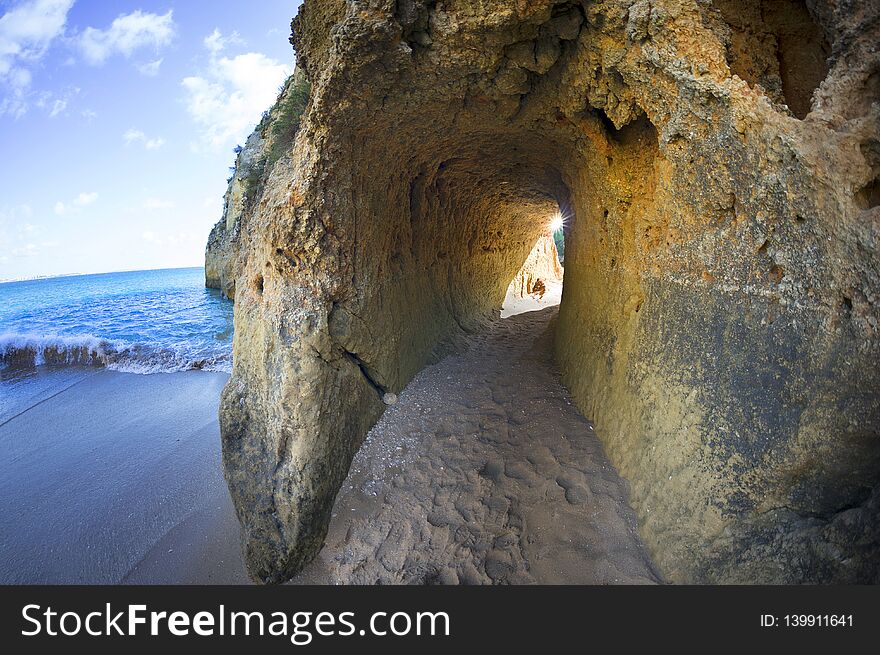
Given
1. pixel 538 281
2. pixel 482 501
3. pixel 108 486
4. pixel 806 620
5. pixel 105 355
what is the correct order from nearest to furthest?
pixel 806 620 < pixel 482 501 < pixel 108 486 < pixel 105 355 < pixel 538 281

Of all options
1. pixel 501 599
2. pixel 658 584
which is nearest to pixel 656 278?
pixel 658 584

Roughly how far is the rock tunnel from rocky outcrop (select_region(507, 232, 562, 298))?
725cm

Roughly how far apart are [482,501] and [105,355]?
12.6m

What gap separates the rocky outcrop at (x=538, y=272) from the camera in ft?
40.3

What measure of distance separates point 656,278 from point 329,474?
3.12 m

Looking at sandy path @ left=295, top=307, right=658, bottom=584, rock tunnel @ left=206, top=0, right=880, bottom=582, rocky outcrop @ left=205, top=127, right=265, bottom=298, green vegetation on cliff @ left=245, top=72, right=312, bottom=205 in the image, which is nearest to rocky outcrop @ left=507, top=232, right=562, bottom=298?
rock tunnel @ left=206, top=0, right=880, bottom=582

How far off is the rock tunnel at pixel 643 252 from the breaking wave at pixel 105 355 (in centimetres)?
739

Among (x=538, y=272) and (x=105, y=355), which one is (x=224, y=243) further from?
(x=538, y=272)

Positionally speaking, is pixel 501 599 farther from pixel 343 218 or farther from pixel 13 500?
pixel 13 500

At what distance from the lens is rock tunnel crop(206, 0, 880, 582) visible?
2.05 meters

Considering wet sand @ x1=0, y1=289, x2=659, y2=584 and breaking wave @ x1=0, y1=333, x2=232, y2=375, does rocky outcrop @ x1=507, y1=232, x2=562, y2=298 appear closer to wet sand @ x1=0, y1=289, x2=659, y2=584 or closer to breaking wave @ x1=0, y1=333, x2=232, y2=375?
wet sand @ x1=0, y1=289, x2=659, y2=584

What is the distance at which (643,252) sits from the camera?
3252 millimetres

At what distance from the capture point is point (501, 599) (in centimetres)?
254

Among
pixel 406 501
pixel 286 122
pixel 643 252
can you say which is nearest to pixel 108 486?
pixel 406 501
